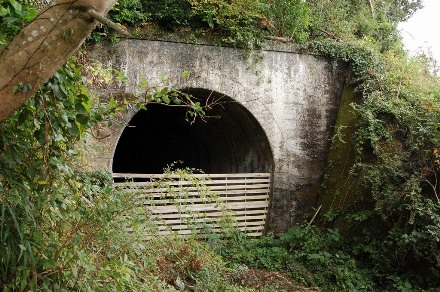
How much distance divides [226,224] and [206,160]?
4.54 meters

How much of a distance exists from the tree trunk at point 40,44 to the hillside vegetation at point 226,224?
34 centimetres

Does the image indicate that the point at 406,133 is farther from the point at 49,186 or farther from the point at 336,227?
the point at 49,186

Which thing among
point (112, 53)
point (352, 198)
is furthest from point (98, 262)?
point (352, 198)

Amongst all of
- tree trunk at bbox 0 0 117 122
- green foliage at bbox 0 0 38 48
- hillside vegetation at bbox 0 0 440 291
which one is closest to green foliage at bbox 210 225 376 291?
hillside vegetation at bbox 0 0 440 291

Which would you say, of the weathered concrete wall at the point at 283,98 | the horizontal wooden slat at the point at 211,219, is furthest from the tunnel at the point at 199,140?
the horizontal wooden slat at the point at 211,219

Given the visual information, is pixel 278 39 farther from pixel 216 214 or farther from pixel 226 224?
pixel 226 224

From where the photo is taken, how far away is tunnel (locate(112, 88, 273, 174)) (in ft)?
29.3

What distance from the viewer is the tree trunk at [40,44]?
2.36 metres

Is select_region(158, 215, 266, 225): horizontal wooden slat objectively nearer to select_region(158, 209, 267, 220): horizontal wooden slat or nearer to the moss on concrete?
select_region(158, 209, 267, 220): horizontal wooden slat

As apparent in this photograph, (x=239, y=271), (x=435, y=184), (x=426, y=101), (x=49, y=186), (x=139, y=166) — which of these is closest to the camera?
(x=49, y=186)

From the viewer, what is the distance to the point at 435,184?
23.1 feet

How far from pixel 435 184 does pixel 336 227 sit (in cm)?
199

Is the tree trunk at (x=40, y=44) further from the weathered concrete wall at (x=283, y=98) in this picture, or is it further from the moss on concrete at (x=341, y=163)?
the moss on concrete at (x=341, y=163)

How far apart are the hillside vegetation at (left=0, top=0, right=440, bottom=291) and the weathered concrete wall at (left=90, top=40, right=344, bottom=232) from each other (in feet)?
0.96
